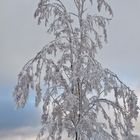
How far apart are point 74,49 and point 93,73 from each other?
1.40 m

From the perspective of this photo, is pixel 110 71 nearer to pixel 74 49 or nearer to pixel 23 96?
pixel 74 49

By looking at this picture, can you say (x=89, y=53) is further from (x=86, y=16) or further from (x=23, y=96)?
(x=23, y=96)

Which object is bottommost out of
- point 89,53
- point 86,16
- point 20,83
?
point 20,83

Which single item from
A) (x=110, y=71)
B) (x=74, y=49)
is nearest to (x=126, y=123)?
(x=110, y=71)

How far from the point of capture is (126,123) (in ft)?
65.0

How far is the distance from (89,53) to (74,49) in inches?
26.9

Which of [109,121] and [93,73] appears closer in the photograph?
[93,73]

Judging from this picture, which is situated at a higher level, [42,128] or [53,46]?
[53,46]

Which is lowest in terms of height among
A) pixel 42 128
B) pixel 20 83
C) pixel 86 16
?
pixel 42 128

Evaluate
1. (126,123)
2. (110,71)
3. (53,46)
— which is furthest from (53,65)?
(126,123)

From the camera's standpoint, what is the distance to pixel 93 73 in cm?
1911

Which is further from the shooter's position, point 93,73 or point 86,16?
point 86,16

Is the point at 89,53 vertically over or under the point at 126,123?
over

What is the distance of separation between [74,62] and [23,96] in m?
2.37
